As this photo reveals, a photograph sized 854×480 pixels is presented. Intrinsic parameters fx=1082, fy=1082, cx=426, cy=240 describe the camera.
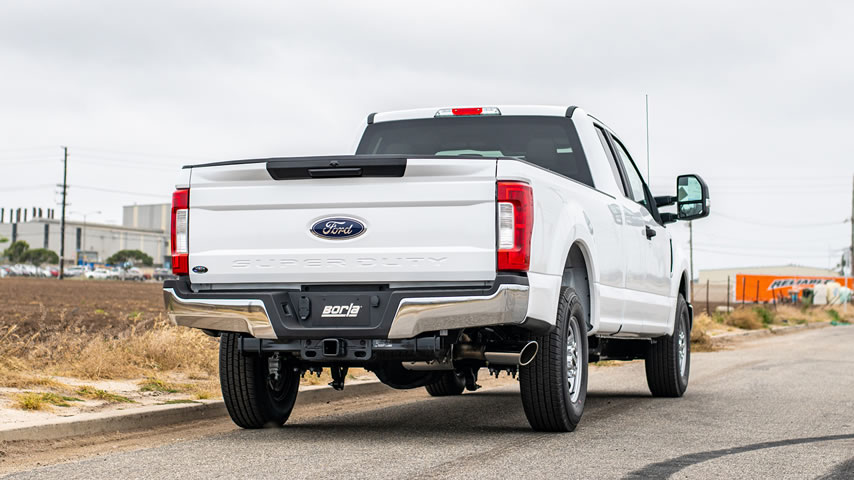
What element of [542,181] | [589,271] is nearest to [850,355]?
[589,271]

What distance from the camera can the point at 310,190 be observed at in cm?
683

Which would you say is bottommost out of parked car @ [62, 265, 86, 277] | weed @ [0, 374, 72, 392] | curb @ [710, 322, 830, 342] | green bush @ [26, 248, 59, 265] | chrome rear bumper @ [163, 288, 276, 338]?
curb @ [710, 322, 830, 342]

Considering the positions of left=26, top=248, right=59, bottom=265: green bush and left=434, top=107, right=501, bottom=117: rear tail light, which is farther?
left=26, top=248, right=59, bottom=265: green bush

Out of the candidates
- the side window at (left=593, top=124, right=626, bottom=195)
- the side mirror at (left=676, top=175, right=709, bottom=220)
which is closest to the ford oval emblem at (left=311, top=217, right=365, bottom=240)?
the side window at (left=593, top=124, right=626, bottom=195)

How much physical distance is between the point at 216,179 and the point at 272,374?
1.53 m

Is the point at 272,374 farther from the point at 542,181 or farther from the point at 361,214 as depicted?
the point at 542,181

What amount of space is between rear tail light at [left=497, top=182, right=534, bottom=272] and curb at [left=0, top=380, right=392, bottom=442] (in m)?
3.19

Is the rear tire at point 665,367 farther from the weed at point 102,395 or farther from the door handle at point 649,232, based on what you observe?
the weed at point 102,395

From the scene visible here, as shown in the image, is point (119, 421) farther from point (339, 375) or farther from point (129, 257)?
point (129, 257)

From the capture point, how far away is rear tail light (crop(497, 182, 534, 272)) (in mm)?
6504

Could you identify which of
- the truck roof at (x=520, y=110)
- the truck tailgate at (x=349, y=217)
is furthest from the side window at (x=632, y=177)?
the truck tailgate at (x=349, y=217)

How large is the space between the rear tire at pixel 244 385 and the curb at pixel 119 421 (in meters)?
0.77

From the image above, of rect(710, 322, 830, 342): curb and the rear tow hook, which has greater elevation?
the rear tow hook

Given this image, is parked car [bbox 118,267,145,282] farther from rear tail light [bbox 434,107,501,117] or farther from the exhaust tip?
the exhaust tip
